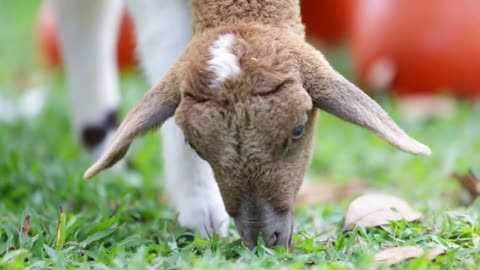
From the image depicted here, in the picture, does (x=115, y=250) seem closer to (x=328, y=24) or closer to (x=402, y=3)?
(x=402, y=3)

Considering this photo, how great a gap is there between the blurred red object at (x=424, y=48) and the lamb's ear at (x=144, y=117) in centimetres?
461

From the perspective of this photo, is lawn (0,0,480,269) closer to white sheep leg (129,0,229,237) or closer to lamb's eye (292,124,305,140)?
white sheep leg (129,0,229,237)

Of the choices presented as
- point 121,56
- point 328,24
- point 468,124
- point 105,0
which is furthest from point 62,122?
point 328,24

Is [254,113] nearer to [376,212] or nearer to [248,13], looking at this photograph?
[248,13]

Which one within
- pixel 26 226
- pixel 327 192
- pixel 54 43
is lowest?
pixel 327 192

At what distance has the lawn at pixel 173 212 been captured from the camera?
3.56m

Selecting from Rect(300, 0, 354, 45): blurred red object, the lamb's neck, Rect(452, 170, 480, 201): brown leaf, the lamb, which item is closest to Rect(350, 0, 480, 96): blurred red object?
Rect(300, 0, 354, 45): blurred red object

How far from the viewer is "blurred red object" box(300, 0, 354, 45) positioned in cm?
993

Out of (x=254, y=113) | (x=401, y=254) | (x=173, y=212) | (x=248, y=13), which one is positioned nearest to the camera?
(x=254, y=113)

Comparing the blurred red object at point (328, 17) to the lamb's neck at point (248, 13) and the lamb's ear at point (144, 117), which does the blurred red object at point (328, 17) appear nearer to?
the lamb's neck at point (248, 13)

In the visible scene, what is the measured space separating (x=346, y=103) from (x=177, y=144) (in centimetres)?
101

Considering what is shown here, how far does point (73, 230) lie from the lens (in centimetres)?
409

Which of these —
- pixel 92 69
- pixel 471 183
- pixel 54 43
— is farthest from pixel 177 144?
pixel 54 43

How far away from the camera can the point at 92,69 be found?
6031mm
